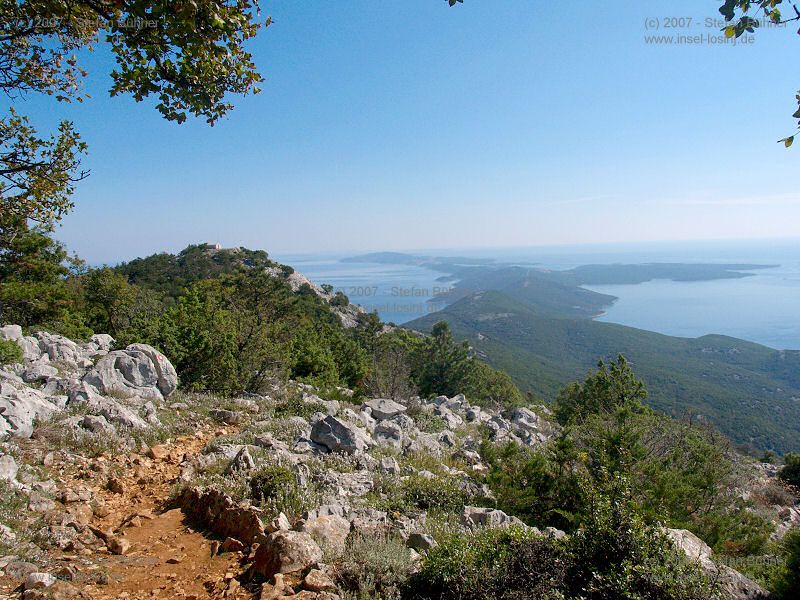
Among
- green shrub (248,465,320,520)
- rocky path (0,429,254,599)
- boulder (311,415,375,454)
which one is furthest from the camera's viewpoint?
boulder (311,415,375,454)

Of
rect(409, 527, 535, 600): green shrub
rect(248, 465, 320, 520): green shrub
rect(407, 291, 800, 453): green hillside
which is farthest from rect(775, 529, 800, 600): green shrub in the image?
rect(407, 291, 800, 453): green hillside

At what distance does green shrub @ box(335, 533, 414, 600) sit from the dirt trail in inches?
34.2

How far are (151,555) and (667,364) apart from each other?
98226mm

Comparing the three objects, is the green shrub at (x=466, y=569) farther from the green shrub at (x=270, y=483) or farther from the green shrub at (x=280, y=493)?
the green shrub at (x=270, y=483)

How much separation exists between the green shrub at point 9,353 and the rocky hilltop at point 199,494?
24 centimetres

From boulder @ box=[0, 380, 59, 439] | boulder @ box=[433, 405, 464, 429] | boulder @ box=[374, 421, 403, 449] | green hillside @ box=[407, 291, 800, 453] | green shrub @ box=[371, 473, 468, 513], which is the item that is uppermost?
boulder @ box=[0, 380, 59, 439]

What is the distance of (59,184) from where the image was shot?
598cm

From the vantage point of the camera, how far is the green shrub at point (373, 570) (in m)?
3.68

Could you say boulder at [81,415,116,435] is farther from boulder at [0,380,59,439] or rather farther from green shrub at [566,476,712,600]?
green shrub at [566,476,712,600]

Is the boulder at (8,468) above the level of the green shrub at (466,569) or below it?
above

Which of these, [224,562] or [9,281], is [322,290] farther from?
[224,562]

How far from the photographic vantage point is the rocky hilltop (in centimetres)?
393

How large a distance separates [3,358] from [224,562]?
8.65m

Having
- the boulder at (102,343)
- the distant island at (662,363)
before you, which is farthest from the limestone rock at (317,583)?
the distant island at (662,363)
